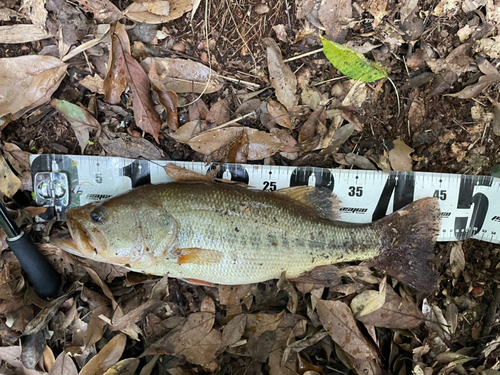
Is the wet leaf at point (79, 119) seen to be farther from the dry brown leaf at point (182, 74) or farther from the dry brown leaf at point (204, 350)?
the dry brown leaf at point (204, 350)

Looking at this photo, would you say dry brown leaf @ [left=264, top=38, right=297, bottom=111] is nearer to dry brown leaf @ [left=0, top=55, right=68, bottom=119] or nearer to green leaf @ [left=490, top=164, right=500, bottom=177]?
dry brown leaf @ [left=0, top=55, right=68, bottom=119]

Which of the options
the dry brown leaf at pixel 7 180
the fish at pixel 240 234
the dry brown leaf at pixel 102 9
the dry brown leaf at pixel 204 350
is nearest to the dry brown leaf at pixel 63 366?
the dry brown leaf at pixel 204 350

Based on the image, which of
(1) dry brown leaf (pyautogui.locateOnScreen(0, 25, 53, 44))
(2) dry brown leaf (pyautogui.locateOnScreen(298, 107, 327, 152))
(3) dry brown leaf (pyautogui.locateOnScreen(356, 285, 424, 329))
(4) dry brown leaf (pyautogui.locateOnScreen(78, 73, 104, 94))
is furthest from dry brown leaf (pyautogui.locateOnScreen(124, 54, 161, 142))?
(3) dry brown leaf (pyautogui.locateOnScreen(356, 285, 424, 329))

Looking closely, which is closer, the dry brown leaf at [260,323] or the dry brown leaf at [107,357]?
the dry brown leaf at [107,357]

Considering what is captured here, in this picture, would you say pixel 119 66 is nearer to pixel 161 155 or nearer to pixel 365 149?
pixel 161 155

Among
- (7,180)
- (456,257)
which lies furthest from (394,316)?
(7,180)

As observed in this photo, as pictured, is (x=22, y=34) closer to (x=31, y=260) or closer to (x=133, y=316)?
(x=31, y=260)

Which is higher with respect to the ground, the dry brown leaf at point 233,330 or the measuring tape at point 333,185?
the measuring tape at point 333,185

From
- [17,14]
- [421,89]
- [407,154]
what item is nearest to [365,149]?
[407,154]
